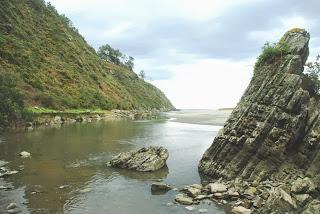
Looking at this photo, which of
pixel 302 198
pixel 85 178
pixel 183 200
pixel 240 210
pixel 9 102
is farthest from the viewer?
pixel 9 102

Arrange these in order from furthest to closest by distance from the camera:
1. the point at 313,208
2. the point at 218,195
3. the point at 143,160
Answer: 1. the point at 143,160
2. the point at 218,195
3. the point at 313,208

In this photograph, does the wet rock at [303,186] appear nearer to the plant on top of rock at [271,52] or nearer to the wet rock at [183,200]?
the wet rock at [183,200]

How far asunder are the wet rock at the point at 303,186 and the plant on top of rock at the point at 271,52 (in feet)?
53.3

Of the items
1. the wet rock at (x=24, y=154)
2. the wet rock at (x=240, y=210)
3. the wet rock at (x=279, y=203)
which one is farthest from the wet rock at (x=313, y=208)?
the wet rock at (x=24, y=154)

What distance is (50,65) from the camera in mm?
140125

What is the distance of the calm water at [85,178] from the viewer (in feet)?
95.7

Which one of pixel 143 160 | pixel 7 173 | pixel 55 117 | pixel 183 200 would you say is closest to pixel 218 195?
pixel 183 200

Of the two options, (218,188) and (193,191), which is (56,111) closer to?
(193,191)

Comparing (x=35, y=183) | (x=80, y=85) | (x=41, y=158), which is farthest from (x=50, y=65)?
(x=35, y=183)

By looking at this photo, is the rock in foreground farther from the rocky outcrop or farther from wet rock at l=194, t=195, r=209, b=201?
wet rock at l=194, t=195, r=209, b=201

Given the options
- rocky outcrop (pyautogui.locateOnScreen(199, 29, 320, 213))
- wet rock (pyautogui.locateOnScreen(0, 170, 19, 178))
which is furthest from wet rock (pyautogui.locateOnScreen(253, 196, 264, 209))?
wet rock (pyautogui.locateOnScreen(0, 170, 19, 178))

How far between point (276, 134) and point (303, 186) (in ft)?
22.7

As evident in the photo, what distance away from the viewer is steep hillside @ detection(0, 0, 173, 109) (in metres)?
119

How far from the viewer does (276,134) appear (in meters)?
35.9
